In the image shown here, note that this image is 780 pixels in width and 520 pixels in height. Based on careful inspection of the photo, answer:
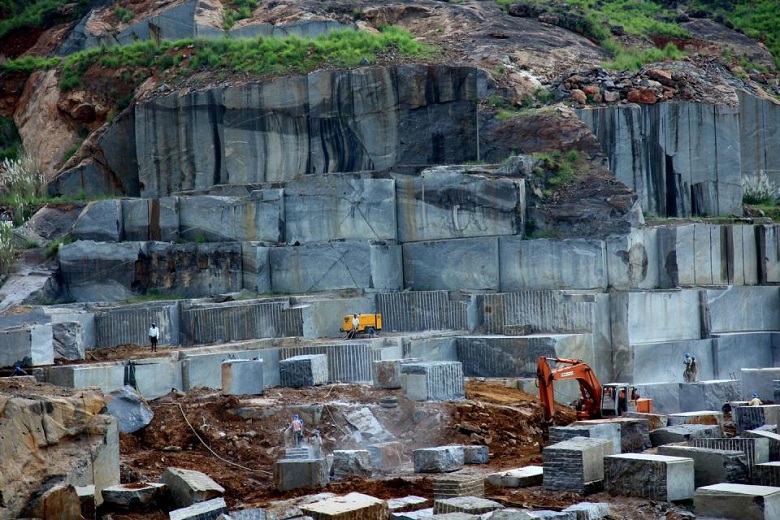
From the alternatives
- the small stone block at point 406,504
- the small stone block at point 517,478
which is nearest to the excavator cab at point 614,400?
the small stone block at point 517,478

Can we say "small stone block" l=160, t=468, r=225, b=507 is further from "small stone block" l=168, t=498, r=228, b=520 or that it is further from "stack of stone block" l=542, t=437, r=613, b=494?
"stack of stone block" l=542, t=437, r=613, b=494

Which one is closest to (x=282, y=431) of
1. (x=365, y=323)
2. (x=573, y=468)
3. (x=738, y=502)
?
(x=573, y=468)

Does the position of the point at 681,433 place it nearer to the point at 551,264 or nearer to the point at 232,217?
A: the point at 551,264

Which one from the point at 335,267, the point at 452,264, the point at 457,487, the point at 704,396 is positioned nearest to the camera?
the point at 457,487

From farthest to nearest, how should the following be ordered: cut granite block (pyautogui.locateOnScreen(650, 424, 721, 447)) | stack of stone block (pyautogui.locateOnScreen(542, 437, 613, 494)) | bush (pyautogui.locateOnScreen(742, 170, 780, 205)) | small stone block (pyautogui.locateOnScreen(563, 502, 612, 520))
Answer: bush (pyautogui.locateOnScreen(742, 170, 780, 205)), cut granite block (pyautogui.locateOnScreen(650, 424, 721, 447)), stack of stone block (pyautogui.locateOnScreen(542, 437, 613, 494)), small stone block (pyautogui.locateOnScreen(563, 502, 612, 520))

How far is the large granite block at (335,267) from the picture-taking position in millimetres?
25656

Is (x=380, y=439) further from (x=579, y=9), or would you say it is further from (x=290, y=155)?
(x=579, y=9)

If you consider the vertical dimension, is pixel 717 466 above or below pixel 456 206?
below

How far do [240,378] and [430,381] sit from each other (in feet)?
9.55

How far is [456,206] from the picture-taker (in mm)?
26172

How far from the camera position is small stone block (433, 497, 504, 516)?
13.0m

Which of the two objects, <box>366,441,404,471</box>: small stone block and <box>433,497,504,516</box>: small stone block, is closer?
<box>433,497,504,516</box>: small stone block

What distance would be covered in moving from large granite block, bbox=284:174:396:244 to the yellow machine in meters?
3.11

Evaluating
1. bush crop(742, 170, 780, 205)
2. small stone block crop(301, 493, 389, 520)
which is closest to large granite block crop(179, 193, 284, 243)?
bush crop(742, 170, 780, 205)
